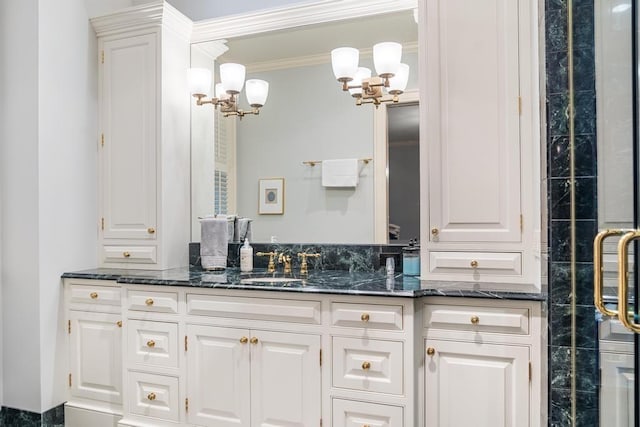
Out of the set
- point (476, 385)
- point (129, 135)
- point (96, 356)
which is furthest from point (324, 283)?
point (129, 135)

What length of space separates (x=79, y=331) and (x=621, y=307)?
268 cm

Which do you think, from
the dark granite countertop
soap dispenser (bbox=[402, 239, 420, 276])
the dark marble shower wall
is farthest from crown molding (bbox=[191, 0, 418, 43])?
the dark granite countertop

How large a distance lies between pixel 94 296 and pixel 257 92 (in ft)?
4.98

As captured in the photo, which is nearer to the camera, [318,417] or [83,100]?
[318,417]

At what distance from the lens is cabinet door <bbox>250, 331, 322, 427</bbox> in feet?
6.79

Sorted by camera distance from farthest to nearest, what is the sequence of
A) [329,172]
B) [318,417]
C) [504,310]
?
[329,172], [318,417], [504,310]

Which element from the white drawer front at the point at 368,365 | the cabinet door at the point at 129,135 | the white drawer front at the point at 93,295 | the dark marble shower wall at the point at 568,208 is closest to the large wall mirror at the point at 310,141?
the cabinet door at the point at 129,135

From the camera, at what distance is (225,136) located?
9.86ft

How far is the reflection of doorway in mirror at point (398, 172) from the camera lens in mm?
2551

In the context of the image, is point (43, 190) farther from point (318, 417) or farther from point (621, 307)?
point (621, 307)

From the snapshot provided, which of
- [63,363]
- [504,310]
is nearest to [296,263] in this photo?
[504,310]

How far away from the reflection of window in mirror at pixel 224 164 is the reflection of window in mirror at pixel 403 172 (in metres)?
1.01

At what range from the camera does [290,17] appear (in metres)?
2.73

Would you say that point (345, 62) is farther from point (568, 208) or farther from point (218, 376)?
point (218, 376)
